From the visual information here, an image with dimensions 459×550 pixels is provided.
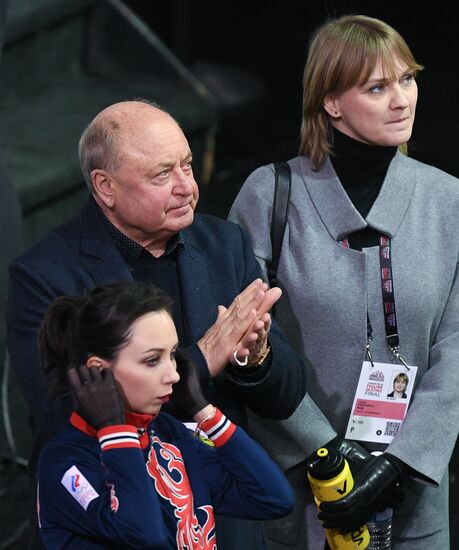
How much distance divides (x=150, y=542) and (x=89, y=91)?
145 inches

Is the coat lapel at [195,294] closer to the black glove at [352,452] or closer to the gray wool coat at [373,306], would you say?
the gray wool coat at [373,306]

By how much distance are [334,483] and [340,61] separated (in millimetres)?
872

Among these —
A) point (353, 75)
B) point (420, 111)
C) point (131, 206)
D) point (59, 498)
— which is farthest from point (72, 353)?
point (420, 111)

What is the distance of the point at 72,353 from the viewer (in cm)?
251

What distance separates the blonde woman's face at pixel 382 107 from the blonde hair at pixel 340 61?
15 millimetres

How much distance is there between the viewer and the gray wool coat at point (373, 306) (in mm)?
3072

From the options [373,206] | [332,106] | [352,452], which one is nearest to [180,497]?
[352,452]

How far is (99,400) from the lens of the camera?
7.93 ft

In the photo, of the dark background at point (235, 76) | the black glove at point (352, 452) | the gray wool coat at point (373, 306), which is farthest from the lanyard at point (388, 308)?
the dark background at point (235, 76)

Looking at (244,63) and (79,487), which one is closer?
(79,487)

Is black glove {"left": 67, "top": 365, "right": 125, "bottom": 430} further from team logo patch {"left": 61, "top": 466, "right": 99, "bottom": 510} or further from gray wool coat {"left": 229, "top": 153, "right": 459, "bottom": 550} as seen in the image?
gray wool coat {"left": 229, "top": 153, "right": 459, "bottom": 550}

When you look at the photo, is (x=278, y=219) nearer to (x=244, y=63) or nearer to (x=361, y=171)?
(x=361, y=171)

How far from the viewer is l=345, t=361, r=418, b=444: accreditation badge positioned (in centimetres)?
310

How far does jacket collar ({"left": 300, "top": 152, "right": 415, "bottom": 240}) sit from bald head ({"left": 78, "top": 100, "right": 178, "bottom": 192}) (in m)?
0.44
